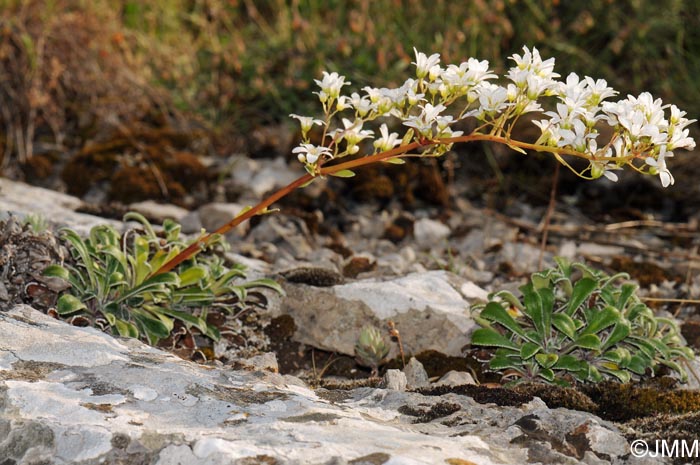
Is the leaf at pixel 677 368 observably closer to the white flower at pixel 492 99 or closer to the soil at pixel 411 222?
the soil at pixel 411 222

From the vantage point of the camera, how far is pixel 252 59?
21.2 feet

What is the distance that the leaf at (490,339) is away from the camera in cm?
288

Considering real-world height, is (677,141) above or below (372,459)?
above

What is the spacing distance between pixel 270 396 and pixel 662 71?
4944mm

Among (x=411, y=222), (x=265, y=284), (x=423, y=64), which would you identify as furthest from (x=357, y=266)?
(x=423, y=64)

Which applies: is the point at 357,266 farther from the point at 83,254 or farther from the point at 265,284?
the point at 83,254

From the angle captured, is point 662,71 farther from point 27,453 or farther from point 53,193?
point 27,453

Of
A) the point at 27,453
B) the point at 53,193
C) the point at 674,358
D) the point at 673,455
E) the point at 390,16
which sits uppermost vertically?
the point at 390,16

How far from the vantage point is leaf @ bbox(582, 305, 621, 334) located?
2840mm

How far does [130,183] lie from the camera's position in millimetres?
5078

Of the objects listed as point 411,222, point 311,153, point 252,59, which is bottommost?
point 311,153

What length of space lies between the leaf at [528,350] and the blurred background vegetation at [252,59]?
314 centimetres

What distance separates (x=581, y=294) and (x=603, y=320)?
0.12 metres

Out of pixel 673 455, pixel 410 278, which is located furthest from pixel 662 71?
pixel 673 455
